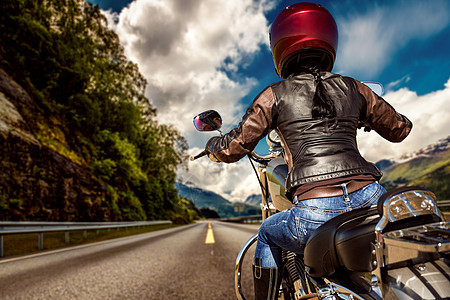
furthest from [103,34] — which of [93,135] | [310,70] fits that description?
[310,70]

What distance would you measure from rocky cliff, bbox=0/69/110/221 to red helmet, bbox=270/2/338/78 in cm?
1298

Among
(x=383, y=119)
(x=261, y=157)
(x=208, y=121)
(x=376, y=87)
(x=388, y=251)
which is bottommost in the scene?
(x=388, y=251)

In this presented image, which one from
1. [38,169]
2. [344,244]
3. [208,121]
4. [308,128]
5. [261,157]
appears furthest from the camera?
[38,169]

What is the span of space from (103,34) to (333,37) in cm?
2778

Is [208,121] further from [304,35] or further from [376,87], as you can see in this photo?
[376,87]

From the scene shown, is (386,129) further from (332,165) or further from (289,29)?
(289,29)

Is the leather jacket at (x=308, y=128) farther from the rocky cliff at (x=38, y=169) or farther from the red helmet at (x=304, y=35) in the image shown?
the rocky cliff at (x=38, y=169)

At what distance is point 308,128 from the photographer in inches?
69.2

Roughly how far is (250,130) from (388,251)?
1071 millimetres

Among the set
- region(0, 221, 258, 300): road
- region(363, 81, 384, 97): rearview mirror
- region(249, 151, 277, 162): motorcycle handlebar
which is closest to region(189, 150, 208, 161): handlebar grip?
region(249, 151, 277, 162): motorcycle handlebar

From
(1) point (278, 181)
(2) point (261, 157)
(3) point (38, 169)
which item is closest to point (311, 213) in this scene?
(1) point (278, 181)

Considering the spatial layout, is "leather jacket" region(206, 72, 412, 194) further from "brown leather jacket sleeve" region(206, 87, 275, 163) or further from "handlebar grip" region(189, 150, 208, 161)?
"handlebar grip" region(189, 150, 208, 161)

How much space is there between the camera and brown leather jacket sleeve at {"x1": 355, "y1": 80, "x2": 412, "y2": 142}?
6.61ft

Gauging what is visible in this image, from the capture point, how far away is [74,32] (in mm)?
22688
